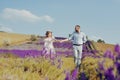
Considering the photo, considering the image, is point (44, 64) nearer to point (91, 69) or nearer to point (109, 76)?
point (91, 69)

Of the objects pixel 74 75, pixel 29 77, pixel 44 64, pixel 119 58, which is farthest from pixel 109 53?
pixel 44 64

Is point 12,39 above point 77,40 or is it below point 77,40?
below

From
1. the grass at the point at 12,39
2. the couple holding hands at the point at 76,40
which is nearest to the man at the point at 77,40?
the couple holding hands at the point at 76,40

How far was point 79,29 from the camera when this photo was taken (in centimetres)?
1633

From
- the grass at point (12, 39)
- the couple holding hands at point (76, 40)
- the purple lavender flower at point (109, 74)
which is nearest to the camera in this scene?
the purple lavender flower at point (109, 74)

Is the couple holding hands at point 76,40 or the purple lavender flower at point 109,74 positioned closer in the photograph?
the purple lavender flower at point 109,74

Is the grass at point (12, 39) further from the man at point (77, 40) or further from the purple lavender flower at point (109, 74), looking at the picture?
the purple lavender flower at point (109, 74)

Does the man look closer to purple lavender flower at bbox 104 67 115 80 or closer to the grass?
purple lavender flower at bbox 104 67 115 80

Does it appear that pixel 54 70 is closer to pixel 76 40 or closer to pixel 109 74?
pixel 76 40

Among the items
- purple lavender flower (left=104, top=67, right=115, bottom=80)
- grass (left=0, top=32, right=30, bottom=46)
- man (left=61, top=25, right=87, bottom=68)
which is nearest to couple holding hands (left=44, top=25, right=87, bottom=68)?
man (left=61, top=25, right=87, bottom=68)

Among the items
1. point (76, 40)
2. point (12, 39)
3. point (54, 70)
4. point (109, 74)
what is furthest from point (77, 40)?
point (12, 39)

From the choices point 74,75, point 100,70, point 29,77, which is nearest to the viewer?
point 100,70

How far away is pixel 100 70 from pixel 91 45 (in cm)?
3117

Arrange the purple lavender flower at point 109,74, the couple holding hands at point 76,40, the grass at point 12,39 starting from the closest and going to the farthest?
1. the purple lavender flower at point 109,74
2. the couple holding hands at point 76,40
3. the grass at point 12,39
